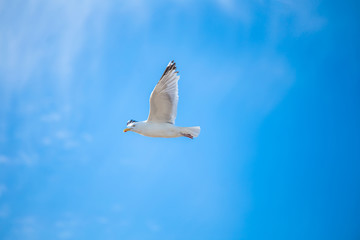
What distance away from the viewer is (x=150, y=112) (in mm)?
8969

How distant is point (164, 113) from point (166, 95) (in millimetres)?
431

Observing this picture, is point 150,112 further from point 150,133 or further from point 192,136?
point 192,136

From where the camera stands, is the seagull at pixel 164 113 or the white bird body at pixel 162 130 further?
the white bird body at pixel 162 130

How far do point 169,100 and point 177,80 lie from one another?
1.45ft

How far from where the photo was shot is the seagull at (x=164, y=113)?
8.73 metres

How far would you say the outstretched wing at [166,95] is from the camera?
8703mm

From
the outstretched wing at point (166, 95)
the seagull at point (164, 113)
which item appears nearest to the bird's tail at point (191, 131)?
the seagull at point (164, 113)

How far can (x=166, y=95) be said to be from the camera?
877 cm

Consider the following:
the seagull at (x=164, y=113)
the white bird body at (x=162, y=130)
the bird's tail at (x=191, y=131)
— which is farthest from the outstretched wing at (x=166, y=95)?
the bird's tail at (x=191, y=131)

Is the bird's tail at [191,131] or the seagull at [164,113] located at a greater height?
the seagull at [164,113]

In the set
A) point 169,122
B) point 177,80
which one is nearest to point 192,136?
point 169,122

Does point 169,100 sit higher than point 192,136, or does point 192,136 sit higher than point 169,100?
point 169,100

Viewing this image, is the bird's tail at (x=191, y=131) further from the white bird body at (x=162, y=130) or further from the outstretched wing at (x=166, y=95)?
the outstretched wing at (x=166, y=95)

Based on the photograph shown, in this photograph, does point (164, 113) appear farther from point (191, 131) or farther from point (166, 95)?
A: point (191, 131)
